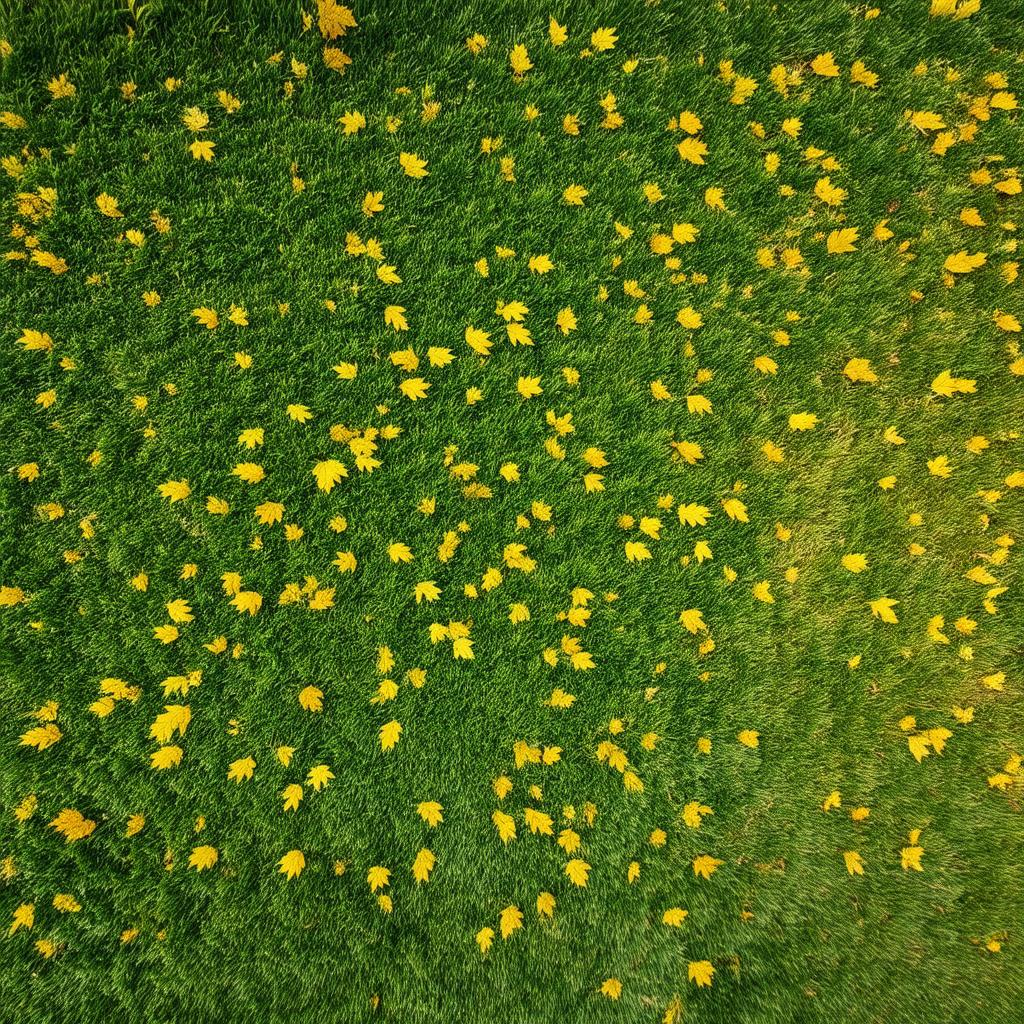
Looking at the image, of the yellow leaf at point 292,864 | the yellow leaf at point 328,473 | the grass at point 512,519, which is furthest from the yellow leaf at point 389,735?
the yellow leaf at point 328,473

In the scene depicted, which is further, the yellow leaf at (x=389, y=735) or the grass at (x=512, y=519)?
the yellow leaf at (x=389, y=735)

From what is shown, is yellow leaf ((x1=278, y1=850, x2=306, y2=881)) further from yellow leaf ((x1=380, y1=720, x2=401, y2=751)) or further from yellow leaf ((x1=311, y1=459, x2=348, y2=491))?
yellow leaf ((x1=311, y1=459, x2=348, y2=491))

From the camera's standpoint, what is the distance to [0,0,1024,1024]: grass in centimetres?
237

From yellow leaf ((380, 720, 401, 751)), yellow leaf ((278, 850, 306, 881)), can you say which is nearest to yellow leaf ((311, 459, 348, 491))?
yellow leaf ((380, 720, 401, 751))

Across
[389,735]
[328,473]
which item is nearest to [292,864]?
[389,735]

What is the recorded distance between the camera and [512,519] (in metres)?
2.63

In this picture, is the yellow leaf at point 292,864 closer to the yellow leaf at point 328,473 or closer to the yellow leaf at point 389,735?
the yellow leaf at point 389,735

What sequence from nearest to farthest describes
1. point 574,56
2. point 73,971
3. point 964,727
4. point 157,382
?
A: 1. point 73,971
2. point 157,382
3. point 574,56
4. point 964,727

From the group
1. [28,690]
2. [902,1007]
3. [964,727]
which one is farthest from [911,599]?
[28,690]

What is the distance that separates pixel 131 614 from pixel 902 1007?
383 cm

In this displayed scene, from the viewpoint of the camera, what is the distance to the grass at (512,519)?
7.77 feet

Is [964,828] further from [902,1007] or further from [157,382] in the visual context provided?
[157,382]

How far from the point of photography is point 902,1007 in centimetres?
272

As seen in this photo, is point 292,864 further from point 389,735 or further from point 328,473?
point 328,473
